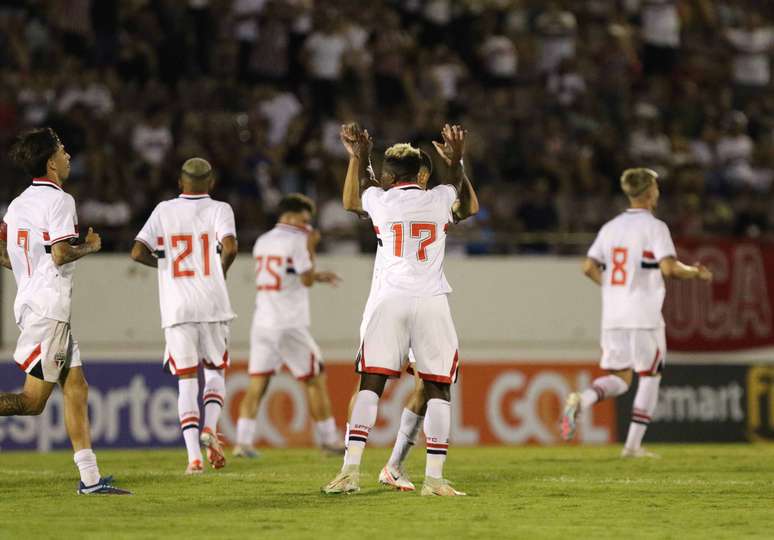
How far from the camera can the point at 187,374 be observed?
1138 cm

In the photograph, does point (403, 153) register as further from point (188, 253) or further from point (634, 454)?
point (634, 454)

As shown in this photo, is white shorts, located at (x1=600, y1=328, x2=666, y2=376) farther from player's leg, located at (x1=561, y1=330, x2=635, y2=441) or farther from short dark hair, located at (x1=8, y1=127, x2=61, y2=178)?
short dark hair, located at (x1=8, y1=127, x2=61, y2=178)

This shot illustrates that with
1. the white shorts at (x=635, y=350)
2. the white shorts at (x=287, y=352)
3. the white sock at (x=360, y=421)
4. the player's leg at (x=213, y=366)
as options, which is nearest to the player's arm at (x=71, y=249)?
the white sock at (x=360, y=421)

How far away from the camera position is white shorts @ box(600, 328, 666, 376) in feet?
44.4

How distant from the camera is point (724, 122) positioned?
2288 cm

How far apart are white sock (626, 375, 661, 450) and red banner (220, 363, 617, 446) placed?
4404mm

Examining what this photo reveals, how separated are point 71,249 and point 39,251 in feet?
1.19

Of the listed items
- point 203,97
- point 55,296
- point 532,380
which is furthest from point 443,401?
point 203,97

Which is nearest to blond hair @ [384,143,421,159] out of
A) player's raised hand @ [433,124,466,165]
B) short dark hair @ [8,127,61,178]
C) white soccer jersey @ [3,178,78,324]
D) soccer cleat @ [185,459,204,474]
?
player's raised hand @ [433,124,466,165]

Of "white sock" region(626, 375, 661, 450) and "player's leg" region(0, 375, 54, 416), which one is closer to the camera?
"player's leg" region(0, 375, 54, 416)

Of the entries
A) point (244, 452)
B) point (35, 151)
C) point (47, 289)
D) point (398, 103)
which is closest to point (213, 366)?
point (47, 289)

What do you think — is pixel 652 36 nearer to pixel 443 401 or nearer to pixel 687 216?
pixel 687 216

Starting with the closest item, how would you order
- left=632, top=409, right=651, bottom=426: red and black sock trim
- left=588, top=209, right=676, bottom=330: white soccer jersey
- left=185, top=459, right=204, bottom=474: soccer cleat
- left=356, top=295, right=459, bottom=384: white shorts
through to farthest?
left=356, top=295, right=459, bottom=384: white shorts
left=185, top=459, right=204, bottom=474: soccer cleat
left=588, top=209, right=676, bottom=330: white soccer jersey
left=632, top=409, right=651, bottom=426: red and black sock trim

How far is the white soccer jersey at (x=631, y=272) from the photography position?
13391mm
